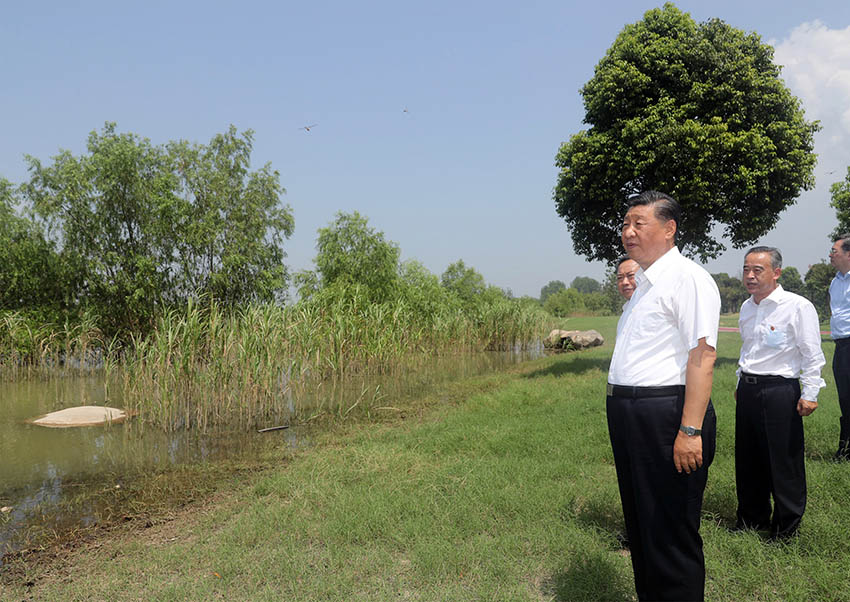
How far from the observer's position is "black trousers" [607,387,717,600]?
210cm

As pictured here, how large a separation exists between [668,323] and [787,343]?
1668 millimetres

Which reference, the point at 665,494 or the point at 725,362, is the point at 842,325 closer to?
the point at 665,494

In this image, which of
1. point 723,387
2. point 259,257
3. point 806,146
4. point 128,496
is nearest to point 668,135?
point 806,146

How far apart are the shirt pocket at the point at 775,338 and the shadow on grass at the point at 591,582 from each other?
5.51ft

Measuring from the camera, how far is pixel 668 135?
10.1 m

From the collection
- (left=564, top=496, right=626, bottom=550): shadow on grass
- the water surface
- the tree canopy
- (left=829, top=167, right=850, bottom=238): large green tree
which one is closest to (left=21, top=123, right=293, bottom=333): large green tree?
the water surface

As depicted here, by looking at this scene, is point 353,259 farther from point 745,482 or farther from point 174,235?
point 745,482

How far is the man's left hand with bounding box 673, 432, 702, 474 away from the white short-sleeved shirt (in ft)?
0.76

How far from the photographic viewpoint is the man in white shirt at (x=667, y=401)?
2.04m

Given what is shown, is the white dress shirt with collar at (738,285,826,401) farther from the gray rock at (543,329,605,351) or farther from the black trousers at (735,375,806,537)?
the gray rock at (543,329,605,351)

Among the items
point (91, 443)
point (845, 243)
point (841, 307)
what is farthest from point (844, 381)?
point (91, 443)

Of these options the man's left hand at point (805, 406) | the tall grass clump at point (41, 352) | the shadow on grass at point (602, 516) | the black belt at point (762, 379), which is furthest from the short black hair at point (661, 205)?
the tall grass clump at point (41, 352)

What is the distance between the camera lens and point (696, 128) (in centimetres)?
1004

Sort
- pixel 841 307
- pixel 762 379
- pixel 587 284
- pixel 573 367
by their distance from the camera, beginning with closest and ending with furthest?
1. pixel 762 379
2. pixel 841 307
3. pixel 573 367
4. pixel 587 284
